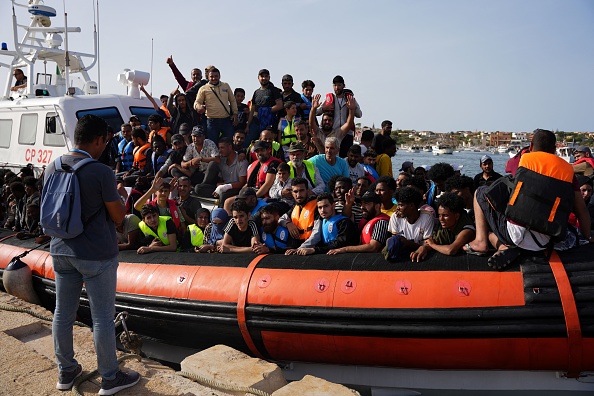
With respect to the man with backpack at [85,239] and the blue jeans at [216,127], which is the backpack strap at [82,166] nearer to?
the man with backpack at [85,239]

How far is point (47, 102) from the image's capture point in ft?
30.9

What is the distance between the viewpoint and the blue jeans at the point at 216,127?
8.26 meters

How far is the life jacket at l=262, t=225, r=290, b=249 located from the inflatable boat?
30 cm

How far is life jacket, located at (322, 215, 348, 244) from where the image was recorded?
4809 mm

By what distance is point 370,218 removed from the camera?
5.03 metres

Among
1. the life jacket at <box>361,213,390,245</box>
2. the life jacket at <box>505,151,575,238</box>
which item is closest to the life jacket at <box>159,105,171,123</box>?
the life jacket at <box>361,213,390,245</box>

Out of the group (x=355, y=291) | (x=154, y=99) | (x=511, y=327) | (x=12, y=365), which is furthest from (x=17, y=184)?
(x=511, y=327)

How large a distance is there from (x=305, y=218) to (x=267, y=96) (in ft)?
12.1

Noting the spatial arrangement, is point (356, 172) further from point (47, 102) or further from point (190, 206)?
point (47, 102)

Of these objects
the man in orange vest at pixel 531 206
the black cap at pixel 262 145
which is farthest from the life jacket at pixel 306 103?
the man in orange vest at pixel 531 206

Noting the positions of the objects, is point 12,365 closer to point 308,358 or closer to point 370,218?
point 308,358

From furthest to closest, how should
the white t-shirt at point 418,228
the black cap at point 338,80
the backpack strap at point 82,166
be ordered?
the black cap at point 338,80 → the white t-shirt at point 418,228 → the backpack strap at point 82,166

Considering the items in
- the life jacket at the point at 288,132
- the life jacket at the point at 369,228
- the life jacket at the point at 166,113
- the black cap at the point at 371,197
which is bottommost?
the life jacket at the point at 369,228

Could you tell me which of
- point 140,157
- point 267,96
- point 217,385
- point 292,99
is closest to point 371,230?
point 217,385
